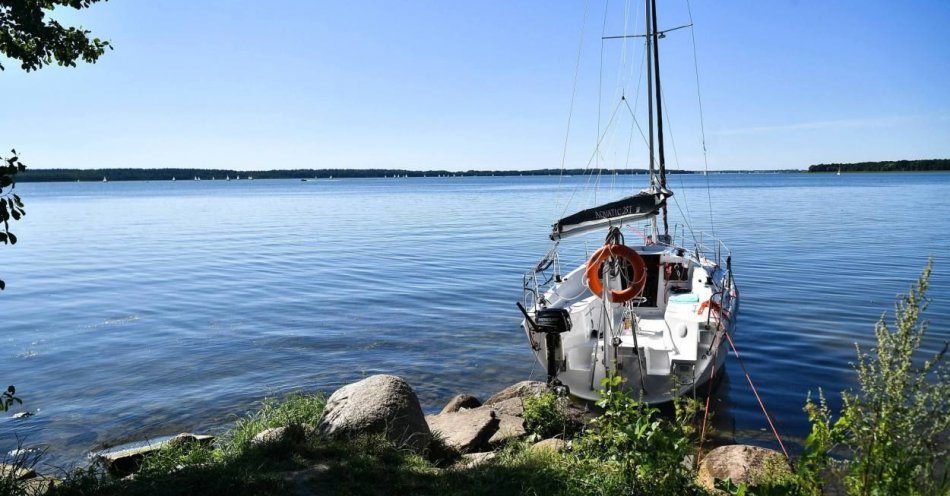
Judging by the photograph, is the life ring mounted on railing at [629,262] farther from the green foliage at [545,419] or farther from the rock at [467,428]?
the rock at [467,428]

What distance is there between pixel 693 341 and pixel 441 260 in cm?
1890

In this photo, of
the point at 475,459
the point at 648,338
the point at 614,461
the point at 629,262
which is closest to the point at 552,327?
the point at 629,262

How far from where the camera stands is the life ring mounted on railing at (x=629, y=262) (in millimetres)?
10688

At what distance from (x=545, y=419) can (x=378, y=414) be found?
8.94 ft

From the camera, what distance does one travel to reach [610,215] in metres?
12.5

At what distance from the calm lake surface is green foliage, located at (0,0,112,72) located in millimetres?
6362

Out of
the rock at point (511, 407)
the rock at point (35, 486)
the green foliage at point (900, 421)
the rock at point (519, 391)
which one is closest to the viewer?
the green foliage at point (900, 421)

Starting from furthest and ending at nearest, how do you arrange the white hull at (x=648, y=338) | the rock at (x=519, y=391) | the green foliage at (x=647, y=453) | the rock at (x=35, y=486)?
1. the rock at (x=519, y=391)
2. the white hull at (x=648, y=338)
3. the rock at (x=35, y=486)
4. the green foliage at (x=647, y=453)

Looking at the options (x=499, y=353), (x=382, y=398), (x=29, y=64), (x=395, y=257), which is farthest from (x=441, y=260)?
(x=29, y=64)

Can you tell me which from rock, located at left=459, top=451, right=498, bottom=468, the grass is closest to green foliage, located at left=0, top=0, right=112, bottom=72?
the grass

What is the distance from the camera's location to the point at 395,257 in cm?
3011

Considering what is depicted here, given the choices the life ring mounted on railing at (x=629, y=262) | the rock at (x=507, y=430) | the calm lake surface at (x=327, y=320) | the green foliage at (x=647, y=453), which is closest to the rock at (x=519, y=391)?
the calm lake surface at (x=327, y=320)

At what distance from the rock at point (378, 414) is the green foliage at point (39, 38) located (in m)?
4.46

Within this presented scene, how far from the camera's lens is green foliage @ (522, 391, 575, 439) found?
9.03 metres
